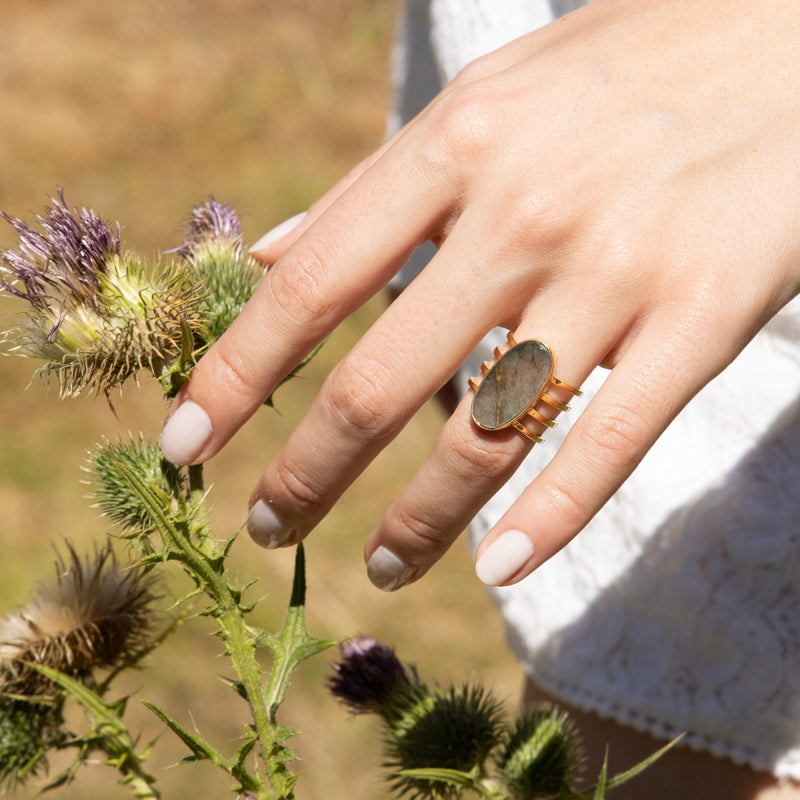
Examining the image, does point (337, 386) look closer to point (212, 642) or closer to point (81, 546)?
point (212, 642)

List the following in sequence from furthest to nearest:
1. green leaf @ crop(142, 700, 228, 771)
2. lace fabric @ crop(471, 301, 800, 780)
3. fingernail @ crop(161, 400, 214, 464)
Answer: lace fabric @ crop(471, 301, 800, 780) < fingernail @ crop(161, 400, 214, 464) < green leaf @ crop(142, 700, 228, 771)

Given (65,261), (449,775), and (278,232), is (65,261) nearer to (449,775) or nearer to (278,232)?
(278,232)

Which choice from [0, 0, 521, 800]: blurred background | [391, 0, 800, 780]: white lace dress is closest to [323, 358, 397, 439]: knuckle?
[391, 0, 800, 780]: white lace dress

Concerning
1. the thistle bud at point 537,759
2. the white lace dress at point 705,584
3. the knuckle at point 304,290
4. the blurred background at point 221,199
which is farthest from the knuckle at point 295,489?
the blurred background at point 221,199

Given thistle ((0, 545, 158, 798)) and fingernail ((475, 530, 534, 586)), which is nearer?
fingernail ((475, 530, 534, 586))

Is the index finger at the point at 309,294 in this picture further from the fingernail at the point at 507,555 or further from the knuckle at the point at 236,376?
the fingernail at the point at 507,555

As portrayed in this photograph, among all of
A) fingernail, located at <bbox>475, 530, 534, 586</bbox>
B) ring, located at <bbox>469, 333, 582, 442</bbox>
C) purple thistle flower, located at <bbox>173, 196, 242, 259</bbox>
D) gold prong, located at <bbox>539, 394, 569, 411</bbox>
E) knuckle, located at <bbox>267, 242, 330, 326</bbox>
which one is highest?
purple thistle flower, located at <bbox>173, 196, 242, 259</bbox>

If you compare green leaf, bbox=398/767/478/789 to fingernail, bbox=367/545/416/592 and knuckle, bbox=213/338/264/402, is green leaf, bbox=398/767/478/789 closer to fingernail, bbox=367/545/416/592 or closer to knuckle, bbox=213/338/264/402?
fingernail, bbox=367/545/416/592
